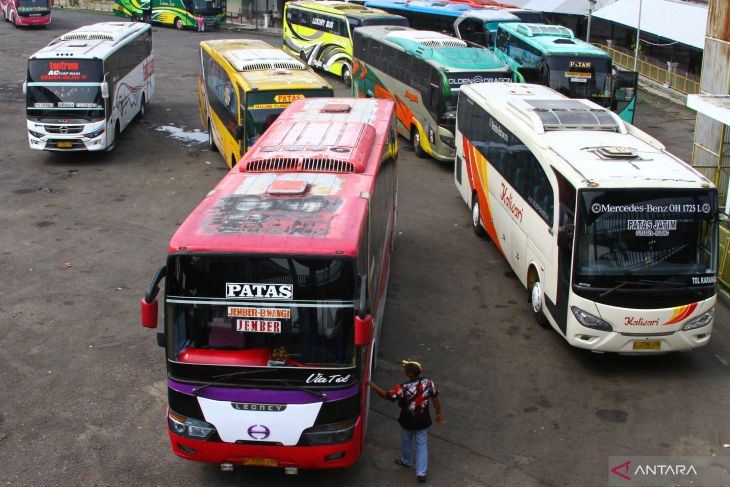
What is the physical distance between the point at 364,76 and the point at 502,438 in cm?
1912

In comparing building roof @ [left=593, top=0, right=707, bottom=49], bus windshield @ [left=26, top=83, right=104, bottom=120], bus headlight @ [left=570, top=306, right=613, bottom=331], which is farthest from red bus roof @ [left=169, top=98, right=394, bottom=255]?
building roof @ [left=593, top=0, right=707, bottom=49]

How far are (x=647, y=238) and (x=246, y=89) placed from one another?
33.5 feet

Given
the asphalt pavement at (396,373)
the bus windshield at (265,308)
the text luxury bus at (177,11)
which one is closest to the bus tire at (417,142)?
the asphalt pavement at (396,373)

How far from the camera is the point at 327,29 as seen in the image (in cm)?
3366

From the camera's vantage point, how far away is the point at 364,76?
27.2m

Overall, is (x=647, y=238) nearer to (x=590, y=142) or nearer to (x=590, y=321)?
(x=590, y=321)

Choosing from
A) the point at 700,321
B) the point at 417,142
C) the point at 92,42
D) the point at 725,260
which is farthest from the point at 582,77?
the point at 700,321

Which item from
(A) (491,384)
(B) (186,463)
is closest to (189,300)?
(B) (186,463)

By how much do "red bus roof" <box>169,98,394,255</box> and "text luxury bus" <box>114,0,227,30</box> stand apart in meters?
36.1

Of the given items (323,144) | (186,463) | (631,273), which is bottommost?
(186,463)

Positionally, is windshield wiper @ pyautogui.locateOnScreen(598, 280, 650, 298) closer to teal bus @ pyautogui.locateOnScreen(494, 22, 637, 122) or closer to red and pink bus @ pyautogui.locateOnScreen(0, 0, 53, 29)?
teal bus @ pyautogui.locateOnScreen(494, 22, 637, 122)

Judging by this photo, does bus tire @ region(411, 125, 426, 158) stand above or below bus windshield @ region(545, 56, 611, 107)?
below

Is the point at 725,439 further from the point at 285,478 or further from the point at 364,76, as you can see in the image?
the point at 364,76

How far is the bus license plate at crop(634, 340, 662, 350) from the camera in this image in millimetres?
10995
